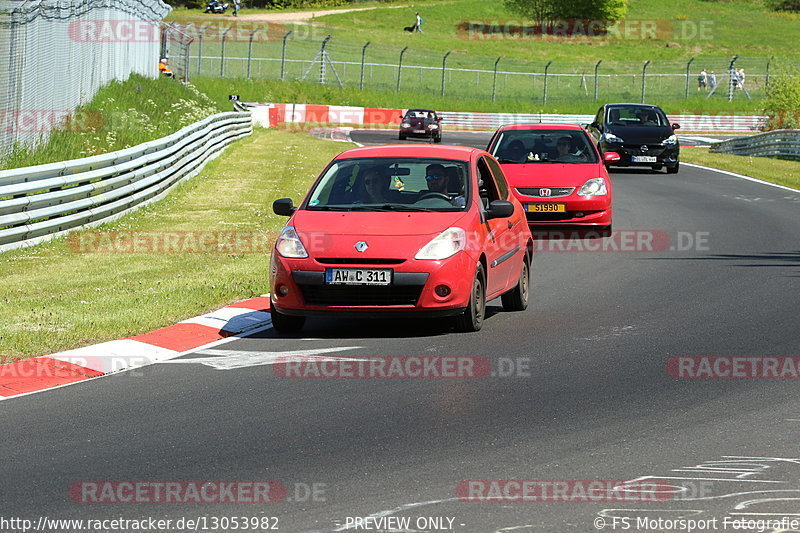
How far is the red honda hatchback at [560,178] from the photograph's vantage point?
17.9 meters

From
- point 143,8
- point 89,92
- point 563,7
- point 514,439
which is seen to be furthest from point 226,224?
point 563,7

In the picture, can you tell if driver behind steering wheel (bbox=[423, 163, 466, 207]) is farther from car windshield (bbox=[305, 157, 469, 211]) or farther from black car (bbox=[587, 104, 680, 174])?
black car (bbox=[587, 104, 680, 174])

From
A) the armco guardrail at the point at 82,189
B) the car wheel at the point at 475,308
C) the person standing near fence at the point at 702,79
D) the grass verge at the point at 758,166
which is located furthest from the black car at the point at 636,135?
the person standing near fence at the point at 702,79

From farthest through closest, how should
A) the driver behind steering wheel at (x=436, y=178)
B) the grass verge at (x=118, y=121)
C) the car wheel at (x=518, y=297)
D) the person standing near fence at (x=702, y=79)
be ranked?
the person standing near fence at (x=702, y=79) → the grass verge at (x=118, y=121) → the car wheel at (x=518, y=297) → the driver behind steering wheel at (x=436, y=178)

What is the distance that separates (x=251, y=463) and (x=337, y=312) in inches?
150

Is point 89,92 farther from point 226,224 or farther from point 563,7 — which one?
point 563,7

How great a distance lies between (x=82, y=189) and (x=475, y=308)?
323 inches

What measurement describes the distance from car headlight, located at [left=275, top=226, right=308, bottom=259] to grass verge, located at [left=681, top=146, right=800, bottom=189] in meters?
20.2

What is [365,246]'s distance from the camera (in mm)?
10109

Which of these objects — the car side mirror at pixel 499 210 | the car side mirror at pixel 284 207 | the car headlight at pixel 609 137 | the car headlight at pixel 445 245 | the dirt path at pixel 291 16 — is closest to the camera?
the car headlight at pixel 445 245

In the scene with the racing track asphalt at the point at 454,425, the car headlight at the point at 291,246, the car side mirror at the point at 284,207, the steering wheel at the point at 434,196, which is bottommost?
the racing track asphalt at the point at 454,425

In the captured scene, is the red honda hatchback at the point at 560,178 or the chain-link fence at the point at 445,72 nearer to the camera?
the red honda hatchback at the point at 560,178

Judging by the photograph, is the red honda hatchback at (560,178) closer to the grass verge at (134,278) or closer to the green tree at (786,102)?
the grass verge at (134,278)

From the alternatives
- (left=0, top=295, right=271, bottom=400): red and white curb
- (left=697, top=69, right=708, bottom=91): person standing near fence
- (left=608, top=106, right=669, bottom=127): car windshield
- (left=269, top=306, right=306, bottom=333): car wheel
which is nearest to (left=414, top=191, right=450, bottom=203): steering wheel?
(left=269, top=306, right=306, bottom=333): car wheel
